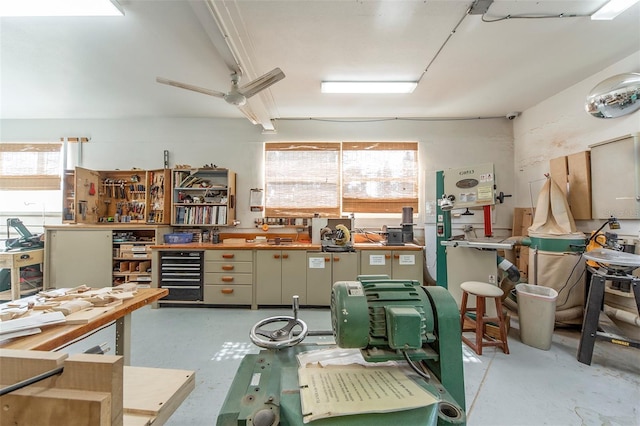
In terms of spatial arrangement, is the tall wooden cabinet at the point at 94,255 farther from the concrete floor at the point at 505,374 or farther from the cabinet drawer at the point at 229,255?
the concrete floor at the point at 505,374

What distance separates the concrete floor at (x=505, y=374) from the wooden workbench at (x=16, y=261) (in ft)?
5.88

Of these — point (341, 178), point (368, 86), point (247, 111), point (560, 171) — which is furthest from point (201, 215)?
point (560, 171)

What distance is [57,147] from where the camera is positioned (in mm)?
3873

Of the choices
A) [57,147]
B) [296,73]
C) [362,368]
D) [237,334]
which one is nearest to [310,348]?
[362,368]

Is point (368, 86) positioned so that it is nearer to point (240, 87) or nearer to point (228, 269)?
point (240, 87)

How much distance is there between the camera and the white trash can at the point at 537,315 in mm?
2102

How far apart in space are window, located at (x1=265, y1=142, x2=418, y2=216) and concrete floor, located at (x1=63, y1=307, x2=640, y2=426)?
1.79m

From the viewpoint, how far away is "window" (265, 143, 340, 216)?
148 inches

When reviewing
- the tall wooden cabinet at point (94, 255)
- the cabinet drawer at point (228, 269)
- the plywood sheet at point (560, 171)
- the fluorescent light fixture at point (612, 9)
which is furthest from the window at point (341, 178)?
the fluorescent light fixture at point (612, 9)

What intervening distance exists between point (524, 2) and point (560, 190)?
6.47 ft

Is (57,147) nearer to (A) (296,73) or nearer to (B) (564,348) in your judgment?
(A) (296,73)

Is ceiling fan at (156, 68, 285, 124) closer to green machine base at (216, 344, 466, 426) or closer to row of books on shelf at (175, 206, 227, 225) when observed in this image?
row of books on shelf at (175, 206, 227, 225)

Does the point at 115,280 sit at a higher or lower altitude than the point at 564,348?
higher

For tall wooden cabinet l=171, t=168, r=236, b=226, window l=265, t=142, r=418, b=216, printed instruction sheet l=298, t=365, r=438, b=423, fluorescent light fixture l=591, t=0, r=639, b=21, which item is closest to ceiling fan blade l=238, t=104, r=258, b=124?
window l=265, t=142, r=418, b=216
